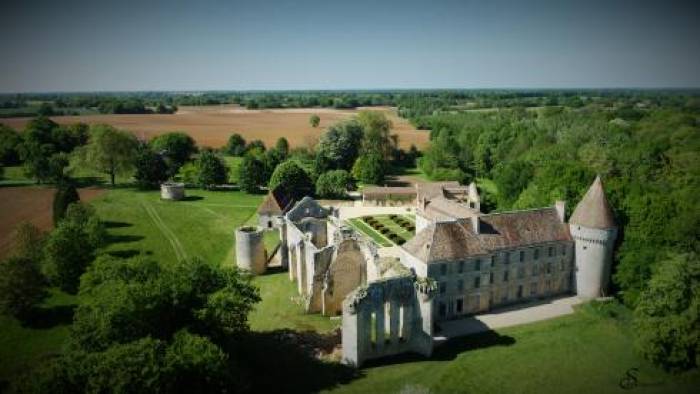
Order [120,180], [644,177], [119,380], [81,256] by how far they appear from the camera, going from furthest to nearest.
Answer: [120,180] → [644,177] → [81,256] → [119,380]

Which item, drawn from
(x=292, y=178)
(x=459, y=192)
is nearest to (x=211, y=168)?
(x=292, y=178)

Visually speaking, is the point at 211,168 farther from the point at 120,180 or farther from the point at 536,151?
the point at 536,151

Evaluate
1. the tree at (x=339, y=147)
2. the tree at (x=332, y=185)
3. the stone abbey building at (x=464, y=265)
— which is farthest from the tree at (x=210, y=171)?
the stone abbey building at (x=464, y=265)

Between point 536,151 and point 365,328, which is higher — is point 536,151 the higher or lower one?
the higher one

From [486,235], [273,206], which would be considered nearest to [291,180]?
[273,206]

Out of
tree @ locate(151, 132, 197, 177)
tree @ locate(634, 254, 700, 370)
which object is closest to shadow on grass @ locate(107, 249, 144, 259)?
tree @ locate(151, 132, 197, 177)

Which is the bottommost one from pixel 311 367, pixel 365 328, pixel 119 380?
pixel 311 367

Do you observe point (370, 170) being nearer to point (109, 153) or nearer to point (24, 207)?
point (109, 153)

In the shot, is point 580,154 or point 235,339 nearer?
point 235,339
